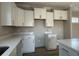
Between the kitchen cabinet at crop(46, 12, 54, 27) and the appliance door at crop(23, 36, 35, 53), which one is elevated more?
the kitchen cabinet at crop(46, 12, 54, 27)

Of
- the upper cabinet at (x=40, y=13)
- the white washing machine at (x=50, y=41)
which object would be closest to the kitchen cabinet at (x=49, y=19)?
the upper cabinet at (x=40, y=13)

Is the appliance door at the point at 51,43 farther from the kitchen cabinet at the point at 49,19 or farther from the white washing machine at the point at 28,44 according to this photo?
the white washing machine at the point at 28,44

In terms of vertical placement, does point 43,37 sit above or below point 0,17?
below

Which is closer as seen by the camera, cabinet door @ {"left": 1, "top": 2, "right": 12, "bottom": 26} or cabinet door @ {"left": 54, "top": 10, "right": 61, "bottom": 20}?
cabinet door @ {"left": 1, "top": 2, "right": 12, "bottom": 26}

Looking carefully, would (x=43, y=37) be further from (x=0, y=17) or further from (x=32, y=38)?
(x=0, y=17)

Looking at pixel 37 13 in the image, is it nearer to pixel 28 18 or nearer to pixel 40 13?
pixel 40 13

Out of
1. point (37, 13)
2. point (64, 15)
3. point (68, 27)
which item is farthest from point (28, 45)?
point (64, 15)

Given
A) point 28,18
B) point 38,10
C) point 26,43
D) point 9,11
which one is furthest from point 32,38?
point 9,11

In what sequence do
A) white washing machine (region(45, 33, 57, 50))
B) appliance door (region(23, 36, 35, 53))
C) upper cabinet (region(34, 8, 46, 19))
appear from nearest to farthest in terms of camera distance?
appliance door (region(23, 36, 35, 53)), white washing machine (region(45, 33, 57, 50)), upper cabinet (region(34, 8, 46, 19))

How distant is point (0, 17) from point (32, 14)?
8.20 ft

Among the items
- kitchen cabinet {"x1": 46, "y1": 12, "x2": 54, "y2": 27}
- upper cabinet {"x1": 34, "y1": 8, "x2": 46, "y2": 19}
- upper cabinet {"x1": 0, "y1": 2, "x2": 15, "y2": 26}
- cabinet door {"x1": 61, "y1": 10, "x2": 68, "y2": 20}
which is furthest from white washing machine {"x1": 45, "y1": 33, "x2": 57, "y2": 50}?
upper cabinet {"x1": 0, "y1": 2, "x2": 15, "y2": 26}

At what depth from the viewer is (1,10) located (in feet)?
9.77

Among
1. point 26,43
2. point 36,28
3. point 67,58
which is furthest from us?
point 36,28

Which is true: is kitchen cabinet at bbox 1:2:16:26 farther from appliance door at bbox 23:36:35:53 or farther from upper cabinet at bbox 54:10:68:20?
upper cabinet at bbox 54:10:68:20
